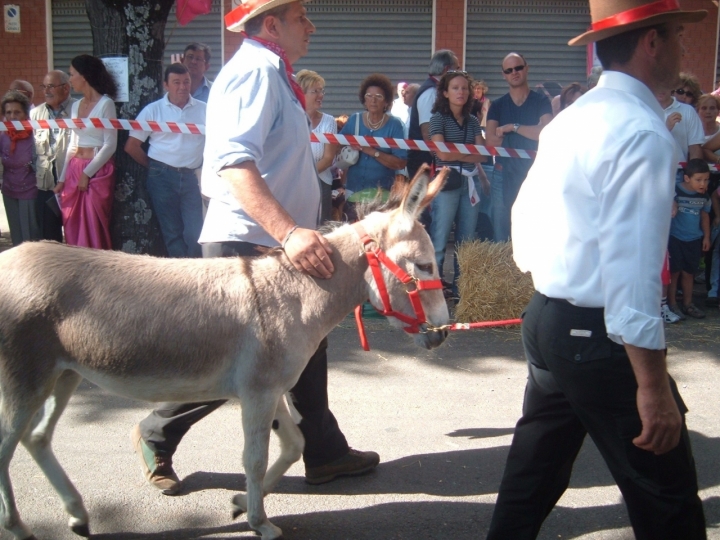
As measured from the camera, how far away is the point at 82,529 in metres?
3.38

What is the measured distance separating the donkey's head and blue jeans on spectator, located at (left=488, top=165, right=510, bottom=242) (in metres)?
5.23

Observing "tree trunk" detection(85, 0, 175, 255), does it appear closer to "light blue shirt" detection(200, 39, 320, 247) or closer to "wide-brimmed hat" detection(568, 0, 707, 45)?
"light blue shirt" detection(200, 39, 320, 247)

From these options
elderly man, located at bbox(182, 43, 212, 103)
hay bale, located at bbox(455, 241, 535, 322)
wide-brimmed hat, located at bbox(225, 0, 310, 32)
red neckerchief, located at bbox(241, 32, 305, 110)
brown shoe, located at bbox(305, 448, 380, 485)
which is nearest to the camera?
wide-brimmed hat, located at bbox(225, 0, 310, 32)

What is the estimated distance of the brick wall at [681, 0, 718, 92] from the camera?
1382cm

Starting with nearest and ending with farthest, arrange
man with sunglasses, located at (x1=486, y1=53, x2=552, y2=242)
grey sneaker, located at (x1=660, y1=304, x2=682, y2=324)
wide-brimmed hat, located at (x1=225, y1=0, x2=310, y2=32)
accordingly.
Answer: wide-brimmed hat, located at (x1=225, y1=0, x2=310, y2=32), grey sneaker, located at (x1=660, y1=304, x2=682, y2=324), man with sunglasses, located at (x1=486, y1=53, x2=552, y2=242)

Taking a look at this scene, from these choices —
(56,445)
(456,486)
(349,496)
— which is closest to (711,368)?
(456,486)

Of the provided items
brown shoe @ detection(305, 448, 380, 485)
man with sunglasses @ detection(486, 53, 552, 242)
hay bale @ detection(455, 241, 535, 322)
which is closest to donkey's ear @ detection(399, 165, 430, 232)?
brown shoe @ detection(305, 448, 380, 485)

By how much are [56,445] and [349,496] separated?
1770 millimetres

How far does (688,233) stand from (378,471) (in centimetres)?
483

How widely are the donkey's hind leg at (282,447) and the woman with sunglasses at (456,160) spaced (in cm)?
441

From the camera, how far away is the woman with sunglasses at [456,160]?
25.7 ft

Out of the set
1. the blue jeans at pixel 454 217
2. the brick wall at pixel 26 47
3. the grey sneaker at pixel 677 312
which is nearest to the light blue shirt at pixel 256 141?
the blue jeans at pixel 454 217

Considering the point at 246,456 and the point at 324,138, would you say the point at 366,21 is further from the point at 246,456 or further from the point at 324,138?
the point at 246,456

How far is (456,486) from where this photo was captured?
12.9 feet
